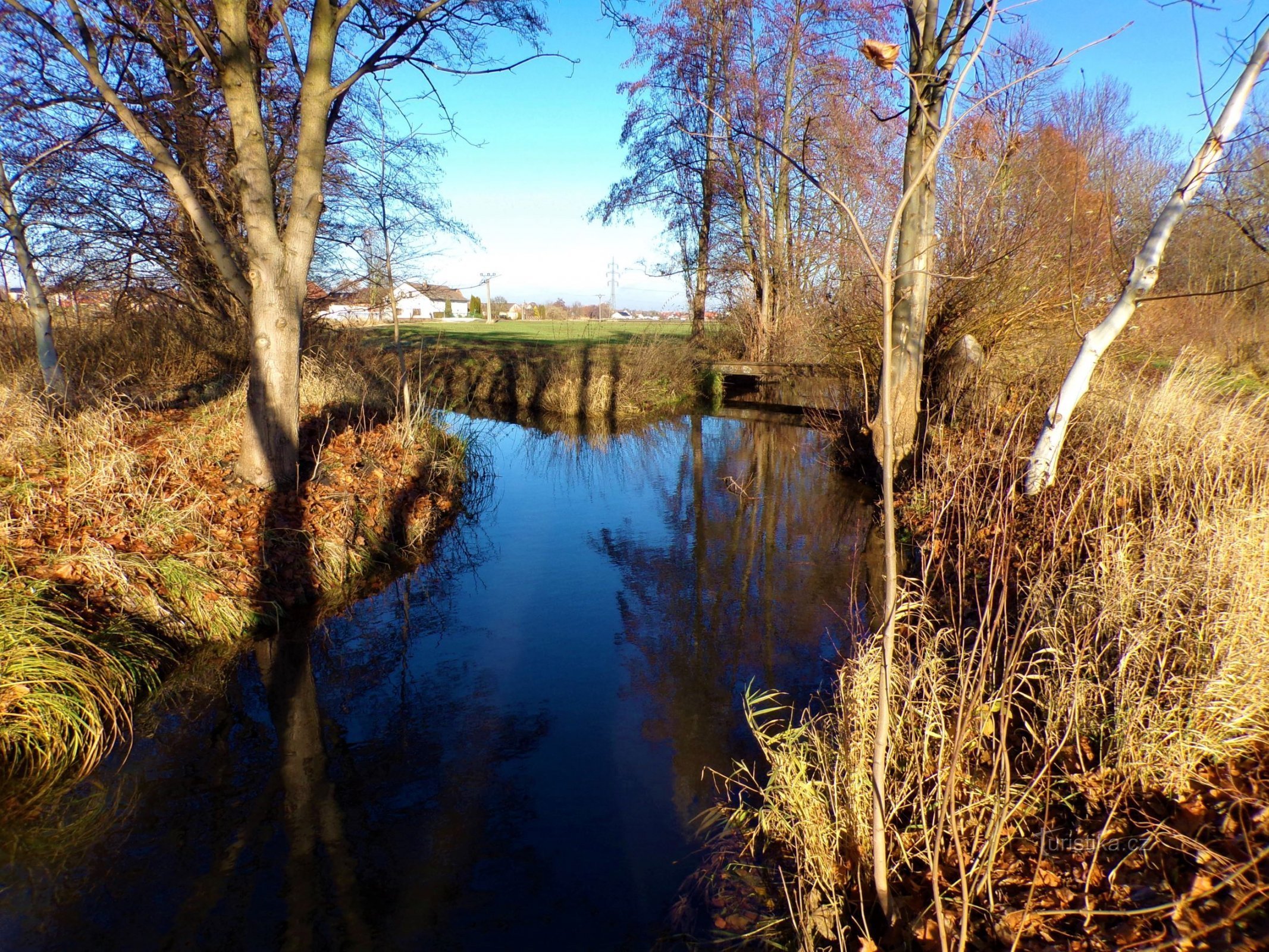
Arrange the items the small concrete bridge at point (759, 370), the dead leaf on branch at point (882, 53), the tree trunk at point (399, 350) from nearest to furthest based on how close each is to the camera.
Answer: the dead leaf on branch at point (882, 53) → the tree trunk at point (399, 350) → the small concrete bridge at point (759, 370)

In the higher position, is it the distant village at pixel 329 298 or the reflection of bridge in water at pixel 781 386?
the distant village at pixel 329 298

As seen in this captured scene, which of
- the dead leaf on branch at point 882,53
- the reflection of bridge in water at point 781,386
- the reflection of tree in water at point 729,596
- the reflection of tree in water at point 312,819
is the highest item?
the dead leaf on branch at point 882,53

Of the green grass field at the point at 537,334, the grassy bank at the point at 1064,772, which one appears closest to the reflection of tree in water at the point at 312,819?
the grassy bank at the point at 1064,772

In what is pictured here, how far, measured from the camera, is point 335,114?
27.2ft

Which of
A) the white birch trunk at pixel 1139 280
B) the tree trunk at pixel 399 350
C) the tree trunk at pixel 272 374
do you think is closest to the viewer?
the white birch trunk at pixel 1139 280

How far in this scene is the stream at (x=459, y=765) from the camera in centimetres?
334

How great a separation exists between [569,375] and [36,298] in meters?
11.7

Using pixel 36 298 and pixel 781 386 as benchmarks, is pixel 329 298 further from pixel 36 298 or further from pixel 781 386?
pixel 781 386

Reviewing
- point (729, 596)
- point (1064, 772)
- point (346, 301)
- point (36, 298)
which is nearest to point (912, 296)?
point (729, 596)

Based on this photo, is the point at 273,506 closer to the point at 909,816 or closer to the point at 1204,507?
the point at 909,816

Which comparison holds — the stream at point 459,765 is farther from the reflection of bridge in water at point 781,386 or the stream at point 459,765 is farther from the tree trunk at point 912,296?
Result: the reflection of bridge in water at point 781,386

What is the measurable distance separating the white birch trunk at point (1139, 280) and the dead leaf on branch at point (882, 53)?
522cm

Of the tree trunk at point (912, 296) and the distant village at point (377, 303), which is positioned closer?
the tree trunk at point (912, 296)

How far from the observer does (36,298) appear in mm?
7648
